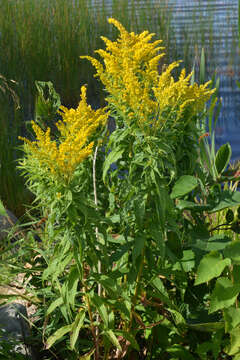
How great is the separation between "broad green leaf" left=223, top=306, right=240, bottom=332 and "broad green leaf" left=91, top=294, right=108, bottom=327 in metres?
0.28

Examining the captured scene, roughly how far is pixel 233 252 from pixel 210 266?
6 centimetres

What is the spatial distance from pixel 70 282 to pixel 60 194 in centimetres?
23

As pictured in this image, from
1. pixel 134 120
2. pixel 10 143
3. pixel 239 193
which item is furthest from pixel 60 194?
pixel 10 143

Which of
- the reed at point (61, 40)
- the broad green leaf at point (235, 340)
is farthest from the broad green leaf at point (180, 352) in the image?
the reed at point (61, 40)

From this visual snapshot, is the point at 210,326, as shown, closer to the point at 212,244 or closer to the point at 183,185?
the point at 212,244

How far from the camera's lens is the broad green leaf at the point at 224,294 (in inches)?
44.0

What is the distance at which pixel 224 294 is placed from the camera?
113 cm

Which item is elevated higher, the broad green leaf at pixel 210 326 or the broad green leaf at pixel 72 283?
the broad green leaf at pixel 72 283

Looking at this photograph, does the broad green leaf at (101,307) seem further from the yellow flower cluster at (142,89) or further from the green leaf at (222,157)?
the green leaf at (222,157)

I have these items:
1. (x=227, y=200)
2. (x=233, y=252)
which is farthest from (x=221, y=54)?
(x=233, y=252)

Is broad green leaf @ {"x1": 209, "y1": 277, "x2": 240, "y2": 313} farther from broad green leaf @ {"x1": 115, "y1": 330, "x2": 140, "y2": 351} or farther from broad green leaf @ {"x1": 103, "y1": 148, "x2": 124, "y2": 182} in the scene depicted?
broad green leaf @ {"x1": 103, "y1": 148, "x2": 124, "y2": 182}

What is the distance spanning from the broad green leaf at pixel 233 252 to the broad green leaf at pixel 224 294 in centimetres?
6

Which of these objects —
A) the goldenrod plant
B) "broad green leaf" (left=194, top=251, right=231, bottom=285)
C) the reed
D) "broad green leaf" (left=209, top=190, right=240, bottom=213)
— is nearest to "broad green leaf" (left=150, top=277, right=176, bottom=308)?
the goldenrod plant

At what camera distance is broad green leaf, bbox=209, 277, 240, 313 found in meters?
1.12
